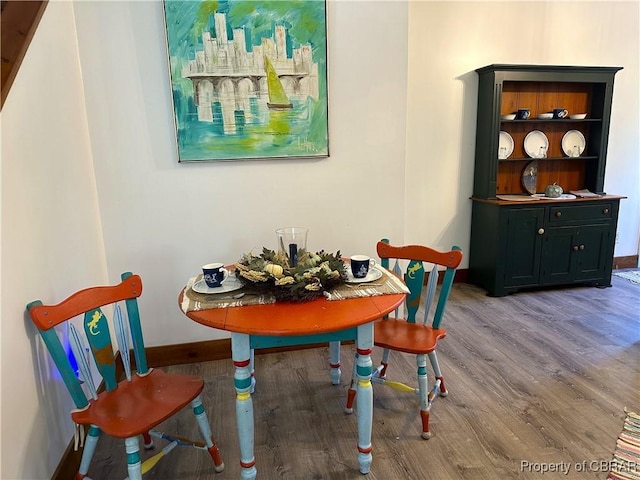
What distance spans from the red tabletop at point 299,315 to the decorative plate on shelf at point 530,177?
291cm

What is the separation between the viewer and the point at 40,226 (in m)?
1.61

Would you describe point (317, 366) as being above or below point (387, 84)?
below

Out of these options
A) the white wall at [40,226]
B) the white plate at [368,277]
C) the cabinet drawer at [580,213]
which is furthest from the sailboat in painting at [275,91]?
the cabinet drawer at [580,213]

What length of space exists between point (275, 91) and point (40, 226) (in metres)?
1.44

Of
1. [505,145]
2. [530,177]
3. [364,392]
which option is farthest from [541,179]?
[364,392]

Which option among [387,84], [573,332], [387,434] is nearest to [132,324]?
[387,434]

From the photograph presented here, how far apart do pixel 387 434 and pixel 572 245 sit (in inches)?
107

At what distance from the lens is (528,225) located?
11.8 ft

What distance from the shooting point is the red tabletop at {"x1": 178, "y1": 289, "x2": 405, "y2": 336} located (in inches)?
56.2

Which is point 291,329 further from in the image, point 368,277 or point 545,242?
point 545,242

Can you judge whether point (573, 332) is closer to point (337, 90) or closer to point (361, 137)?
point (361, 137)

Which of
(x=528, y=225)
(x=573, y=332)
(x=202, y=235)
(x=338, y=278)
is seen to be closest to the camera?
(x=338, y=278)

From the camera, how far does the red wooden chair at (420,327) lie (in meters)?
1.91

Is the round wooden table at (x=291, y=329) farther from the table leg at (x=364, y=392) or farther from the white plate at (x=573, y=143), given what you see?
the white plate at (x=573, y=143)
